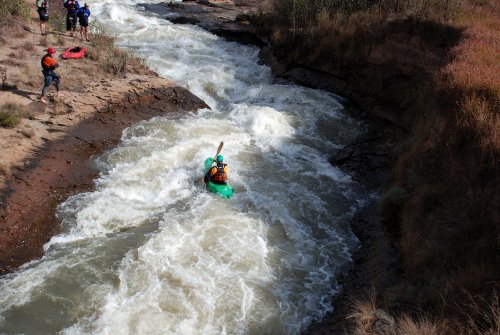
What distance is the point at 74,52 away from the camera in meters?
14.0

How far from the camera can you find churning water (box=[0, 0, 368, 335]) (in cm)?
661

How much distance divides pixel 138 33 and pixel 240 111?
9023mm

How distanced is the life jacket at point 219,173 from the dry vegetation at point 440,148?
3.38 m

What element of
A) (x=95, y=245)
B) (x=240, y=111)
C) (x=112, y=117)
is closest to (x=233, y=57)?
(x=240, y=111)

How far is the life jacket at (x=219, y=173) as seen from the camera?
31.7 feet

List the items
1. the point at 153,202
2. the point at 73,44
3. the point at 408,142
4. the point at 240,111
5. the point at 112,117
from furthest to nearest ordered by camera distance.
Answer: the point at 73,44 → the point at 240,111 → the point at 112,117 → the point at 408,142 → the point at 153,202

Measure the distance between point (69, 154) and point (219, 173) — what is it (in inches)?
137

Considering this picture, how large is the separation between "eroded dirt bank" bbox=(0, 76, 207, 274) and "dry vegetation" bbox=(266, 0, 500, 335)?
5.75m

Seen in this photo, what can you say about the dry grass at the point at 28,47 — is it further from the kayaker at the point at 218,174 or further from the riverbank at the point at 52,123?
the kayaker at the point at 218,174

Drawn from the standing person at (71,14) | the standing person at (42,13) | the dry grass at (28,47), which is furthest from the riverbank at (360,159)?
the dry grass at (28,47)

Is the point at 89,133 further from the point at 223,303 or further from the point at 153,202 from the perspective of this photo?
the point at 223,303

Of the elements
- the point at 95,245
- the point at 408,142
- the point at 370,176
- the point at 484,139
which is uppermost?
the point at 484,139

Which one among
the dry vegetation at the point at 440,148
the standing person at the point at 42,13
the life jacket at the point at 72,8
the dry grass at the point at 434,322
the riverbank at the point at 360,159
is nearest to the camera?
the dry grass at the point at 434,322

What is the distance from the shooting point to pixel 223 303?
22.5 ft
